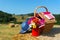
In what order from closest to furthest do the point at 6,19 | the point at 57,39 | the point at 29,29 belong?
the point at 57,39 → the point at 29,29 → the point at 6,19

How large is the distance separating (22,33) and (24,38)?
475 millimetres

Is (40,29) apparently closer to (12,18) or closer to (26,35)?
(26,35)

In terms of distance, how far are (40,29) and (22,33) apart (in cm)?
59

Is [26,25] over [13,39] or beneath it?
over

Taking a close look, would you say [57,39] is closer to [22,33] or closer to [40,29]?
[40,29]

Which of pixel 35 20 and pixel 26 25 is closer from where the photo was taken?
pixel 35 20

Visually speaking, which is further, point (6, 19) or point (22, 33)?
point (6, 19)

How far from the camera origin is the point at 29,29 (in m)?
5.25

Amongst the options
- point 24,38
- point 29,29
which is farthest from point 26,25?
point 24,38

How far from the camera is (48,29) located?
517 cm

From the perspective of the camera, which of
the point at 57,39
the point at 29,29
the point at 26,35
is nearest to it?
the point at 57,39

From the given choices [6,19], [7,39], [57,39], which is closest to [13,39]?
[7,39]

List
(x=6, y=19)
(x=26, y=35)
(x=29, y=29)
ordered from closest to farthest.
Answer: (x=26, y=35)
(x=29, y=29)
(x=6, y=19)

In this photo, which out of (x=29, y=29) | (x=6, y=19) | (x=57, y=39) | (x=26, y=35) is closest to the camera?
(x=57, y=39)
